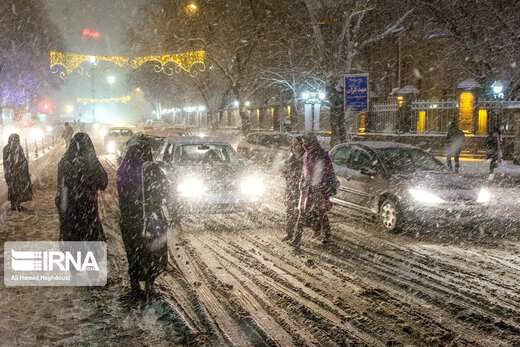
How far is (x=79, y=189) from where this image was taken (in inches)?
236

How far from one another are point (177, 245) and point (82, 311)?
2.91m

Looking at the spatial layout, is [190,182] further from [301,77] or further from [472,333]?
[301,77]

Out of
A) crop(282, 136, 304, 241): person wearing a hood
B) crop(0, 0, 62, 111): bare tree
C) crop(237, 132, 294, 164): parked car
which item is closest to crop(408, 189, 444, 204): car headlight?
crop(282, 136, 304, 241): person wearing a hood

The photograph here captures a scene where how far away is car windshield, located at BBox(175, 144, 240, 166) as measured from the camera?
10688mm

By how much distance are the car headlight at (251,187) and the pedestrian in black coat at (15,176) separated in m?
5.45

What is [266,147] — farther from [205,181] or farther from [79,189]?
[79,189]

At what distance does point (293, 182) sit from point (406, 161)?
9.28ft

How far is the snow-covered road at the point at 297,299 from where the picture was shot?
15.2ft

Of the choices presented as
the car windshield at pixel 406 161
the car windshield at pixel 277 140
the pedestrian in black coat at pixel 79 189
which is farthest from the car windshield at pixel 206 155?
the car windshield at pixel 277 140

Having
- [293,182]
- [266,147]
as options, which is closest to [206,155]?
[293,182]

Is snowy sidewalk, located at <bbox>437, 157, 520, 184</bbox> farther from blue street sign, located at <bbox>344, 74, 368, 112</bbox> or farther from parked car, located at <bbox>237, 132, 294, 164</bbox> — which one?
parked car, located at <bbox>237, 132, 294, 164</bbox>

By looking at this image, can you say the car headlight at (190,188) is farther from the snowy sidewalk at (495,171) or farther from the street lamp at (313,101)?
the street lamp at (313,101)

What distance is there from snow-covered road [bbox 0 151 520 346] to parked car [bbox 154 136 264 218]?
1.13 m

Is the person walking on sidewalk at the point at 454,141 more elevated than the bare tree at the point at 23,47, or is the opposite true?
the bare tree at the point at 23,47
